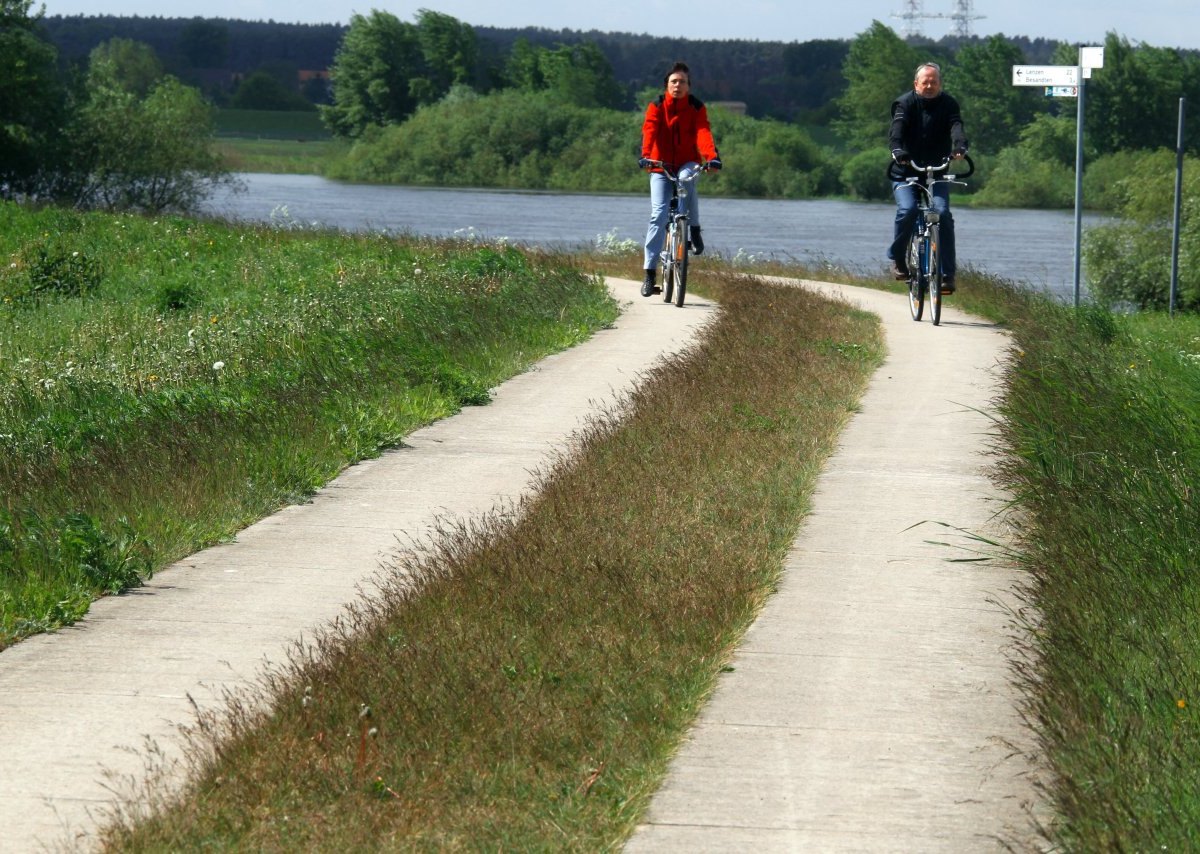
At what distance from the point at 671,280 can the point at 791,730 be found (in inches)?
428

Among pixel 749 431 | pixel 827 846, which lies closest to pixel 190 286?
pixel 749 431

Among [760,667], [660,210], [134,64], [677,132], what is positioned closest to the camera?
[760,667]

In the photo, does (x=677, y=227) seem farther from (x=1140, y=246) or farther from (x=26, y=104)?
(x=26, y=104)

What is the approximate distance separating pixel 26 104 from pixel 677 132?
1650 inches

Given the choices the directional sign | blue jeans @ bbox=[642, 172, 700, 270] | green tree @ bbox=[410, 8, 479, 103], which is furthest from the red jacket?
green tree @ bbox=[410, 8, 479, 103]

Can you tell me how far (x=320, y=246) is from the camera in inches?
839

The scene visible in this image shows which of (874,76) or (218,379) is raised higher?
(874,76)

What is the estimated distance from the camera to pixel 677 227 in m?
14.6

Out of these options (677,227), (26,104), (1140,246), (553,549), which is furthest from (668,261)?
(26,104)

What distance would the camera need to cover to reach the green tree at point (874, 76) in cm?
13112

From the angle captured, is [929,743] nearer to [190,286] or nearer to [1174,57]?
[190,286]

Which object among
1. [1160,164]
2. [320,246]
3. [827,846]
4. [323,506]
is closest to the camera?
[827,846]

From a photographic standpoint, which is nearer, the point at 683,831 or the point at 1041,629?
the point at 683,831

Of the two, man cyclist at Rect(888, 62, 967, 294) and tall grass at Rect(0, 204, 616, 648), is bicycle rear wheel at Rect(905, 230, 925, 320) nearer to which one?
man cyclist at Rect(888, 62, 967, 294)
